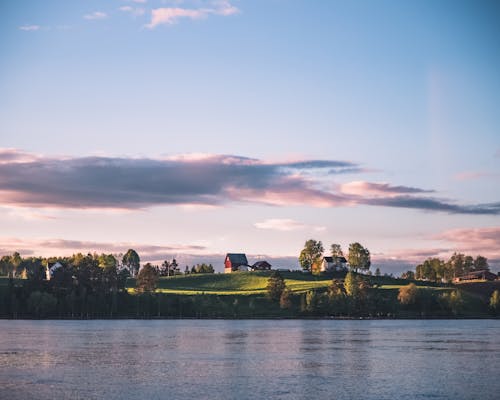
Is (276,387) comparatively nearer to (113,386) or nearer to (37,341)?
(113,386)

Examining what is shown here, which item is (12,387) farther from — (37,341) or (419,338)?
(419,338)

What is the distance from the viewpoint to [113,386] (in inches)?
3231

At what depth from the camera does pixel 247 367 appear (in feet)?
332

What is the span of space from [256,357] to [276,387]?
33.8 meters

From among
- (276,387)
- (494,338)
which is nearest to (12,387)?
(276,387)

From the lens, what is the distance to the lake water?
78.8m

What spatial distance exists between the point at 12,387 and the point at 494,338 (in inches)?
4642

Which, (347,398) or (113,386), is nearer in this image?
(347,398)

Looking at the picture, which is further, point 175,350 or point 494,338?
point 494,338

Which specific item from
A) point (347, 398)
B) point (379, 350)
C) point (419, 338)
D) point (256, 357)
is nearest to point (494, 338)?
point (419, 338)

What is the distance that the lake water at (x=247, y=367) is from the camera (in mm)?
78750

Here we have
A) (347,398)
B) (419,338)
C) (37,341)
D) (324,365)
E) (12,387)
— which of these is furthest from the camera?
(419,338)

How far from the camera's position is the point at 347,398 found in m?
74.8

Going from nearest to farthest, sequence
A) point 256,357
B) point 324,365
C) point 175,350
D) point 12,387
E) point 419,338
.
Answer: point 12,387
point 324,365
point 256,357
point 175,350
point 419,338
